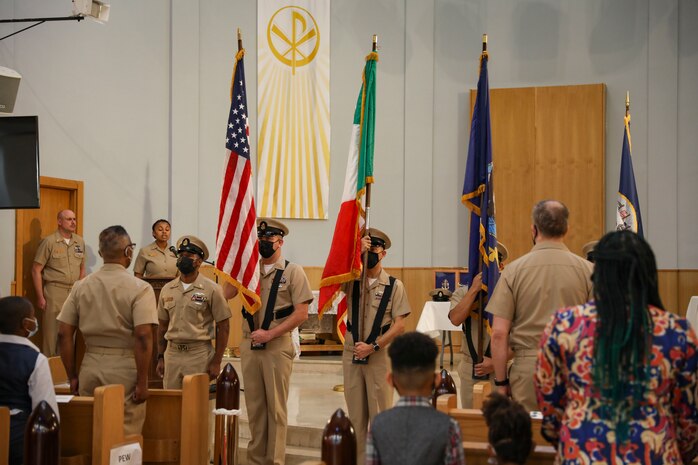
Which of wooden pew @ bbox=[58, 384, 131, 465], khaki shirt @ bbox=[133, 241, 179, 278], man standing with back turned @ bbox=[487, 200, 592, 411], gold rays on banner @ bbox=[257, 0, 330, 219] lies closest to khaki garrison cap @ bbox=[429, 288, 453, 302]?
gold rays on banner @ bbox=[257, 0, 330, 219]

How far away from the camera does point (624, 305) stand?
241 centimetres

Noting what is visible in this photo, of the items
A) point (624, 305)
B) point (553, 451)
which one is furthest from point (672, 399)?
point (553, 451)

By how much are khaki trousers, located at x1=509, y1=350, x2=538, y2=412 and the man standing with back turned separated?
1cm

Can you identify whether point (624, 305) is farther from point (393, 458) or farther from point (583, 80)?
point (583, 80)

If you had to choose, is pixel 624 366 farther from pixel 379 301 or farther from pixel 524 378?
pixel 379 301

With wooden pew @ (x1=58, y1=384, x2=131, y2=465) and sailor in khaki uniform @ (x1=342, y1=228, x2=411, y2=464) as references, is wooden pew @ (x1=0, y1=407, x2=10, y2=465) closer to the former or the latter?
wooden pew @ (x1=58, y1=384, x2=131, y2=465)

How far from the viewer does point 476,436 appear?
336cm

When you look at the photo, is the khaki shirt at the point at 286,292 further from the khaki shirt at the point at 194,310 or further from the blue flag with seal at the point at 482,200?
the blue flag with seal at the point at 482,200

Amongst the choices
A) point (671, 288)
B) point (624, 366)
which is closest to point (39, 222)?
point (671, 288)

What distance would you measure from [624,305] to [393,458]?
0.84 meters

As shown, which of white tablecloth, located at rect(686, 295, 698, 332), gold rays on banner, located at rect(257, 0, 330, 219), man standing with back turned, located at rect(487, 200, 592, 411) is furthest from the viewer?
gold rays on banner, located at rect(257, 0, 330, 219)

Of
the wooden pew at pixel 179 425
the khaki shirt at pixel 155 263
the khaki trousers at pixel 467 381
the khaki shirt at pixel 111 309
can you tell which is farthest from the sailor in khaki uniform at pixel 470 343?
the khaki shirt at pixel 155 263

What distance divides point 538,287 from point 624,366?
4.69 feet

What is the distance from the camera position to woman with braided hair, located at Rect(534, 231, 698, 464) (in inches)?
94.3
